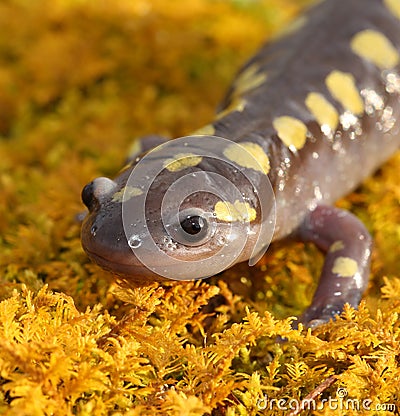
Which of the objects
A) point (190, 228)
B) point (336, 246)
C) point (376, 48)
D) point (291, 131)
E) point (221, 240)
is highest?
point (190, 228)

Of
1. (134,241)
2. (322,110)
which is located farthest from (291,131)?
(134,241)

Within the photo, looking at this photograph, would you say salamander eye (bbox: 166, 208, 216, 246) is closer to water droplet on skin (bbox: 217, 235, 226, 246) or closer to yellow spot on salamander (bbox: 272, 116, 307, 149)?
water droplet on skin (bbox: 217, 235, 226, 246)

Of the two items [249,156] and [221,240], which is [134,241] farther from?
[249,156]

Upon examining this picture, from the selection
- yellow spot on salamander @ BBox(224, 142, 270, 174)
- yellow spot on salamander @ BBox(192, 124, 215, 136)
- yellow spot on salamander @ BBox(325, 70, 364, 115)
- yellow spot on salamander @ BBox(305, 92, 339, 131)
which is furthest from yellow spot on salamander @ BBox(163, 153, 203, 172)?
yellow spot on salamander @ BBox(325, 70, 364, 115)

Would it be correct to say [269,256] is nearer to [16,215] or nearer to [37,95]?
[16,215]

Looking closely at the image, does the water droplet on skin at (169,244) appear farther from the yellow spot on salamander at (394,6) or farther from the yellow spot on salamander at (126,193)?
the yellow spot on salamander at (394,6)

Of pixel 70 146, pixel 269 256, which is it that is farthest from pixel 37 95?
pixel 269 256

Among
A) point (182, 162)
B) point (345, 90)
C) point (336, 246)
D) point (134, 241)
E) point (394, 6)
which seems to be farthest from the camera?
point (394, 6)
